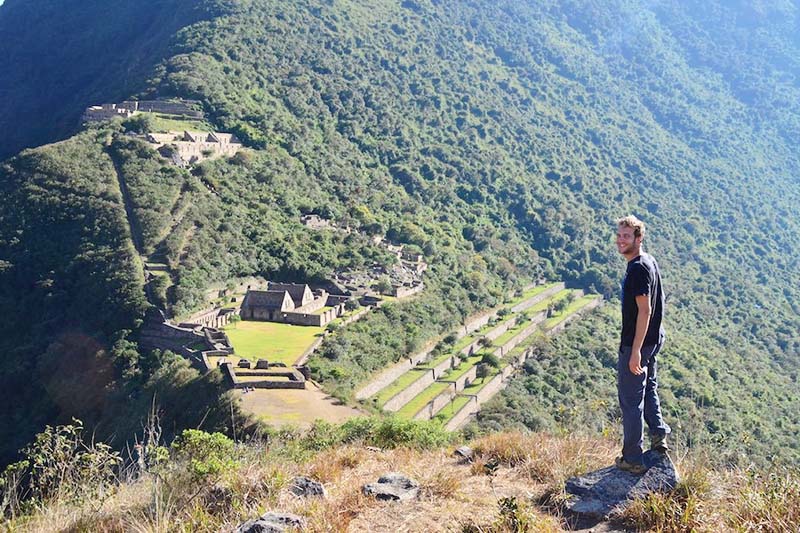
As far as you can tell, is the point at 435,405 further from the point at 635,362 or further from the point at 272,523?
the point at 272,523

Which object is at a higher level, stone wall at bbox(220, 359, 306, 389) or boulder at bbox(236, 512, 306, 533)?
boulder at bbox(236, 512, 306, 533)

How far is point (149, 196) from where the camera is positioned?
35.3 m

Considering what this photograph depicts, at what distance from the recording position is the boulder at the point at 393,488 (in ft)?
A: 19.8

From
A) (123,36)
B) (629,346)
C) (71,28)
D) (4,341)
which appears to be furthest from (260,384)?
(71,28)

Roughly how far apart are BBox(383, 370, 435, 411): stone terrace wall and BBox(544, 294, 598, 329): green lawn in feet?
49.3

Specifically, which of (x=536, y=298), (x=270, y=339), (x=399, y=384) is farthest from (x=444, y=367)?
(x=536, y=298)

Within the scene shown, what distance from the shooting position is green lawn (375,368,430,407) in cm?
2663

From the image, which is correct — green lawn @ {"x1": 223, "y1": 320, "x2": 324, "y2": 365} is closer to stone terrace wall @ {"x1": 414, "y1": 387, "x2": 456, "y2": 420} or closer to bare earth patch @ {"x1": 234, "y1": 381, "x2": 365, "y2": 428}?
bare earth patch @ {"x1": 234, "y1": 381, "x2": 365, "y2": 428}

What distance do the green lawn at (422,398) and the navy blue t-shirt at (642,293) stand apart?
19746 millimetres

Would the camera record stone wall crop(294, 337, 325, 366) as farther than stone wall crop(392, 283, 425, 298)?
No

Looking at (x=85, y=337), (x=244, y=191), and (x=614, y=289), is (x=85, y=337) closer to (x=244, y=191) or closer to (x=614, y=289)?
(x=244, y=191)

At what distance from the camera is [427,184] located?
65.1 meters

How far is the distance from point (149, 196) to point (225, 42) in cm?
3704

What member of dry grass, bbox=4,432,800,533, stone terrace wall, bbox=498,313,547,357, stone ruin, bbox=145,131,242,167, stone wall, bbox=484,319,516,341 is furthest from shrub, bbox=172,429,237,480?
stone ruin, bbox=145,131,242,167
